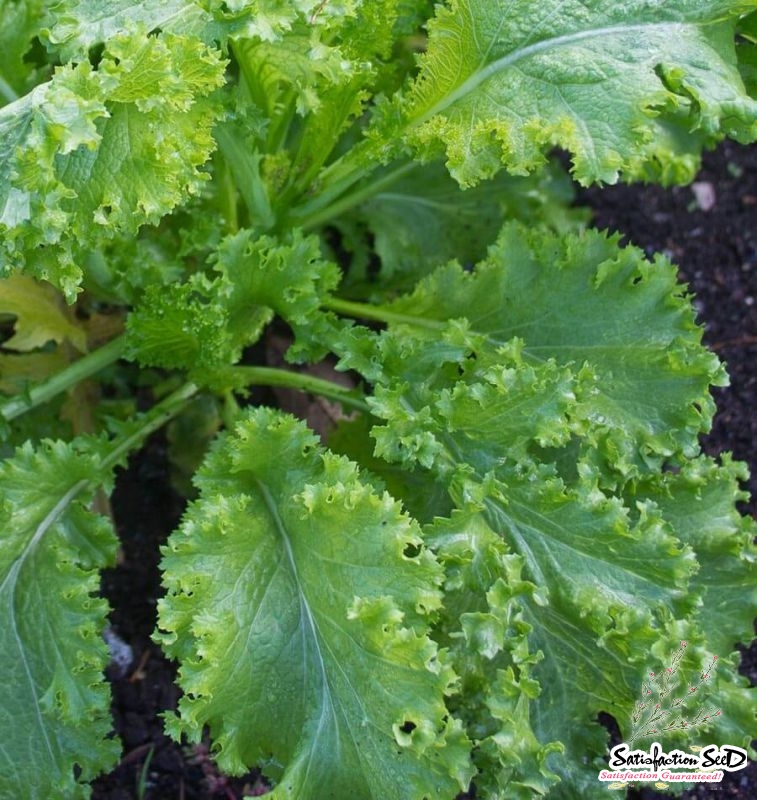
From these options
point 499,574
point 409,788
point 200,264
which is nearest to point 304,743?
point 409,788

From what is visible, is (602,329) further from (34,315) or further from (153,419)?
(34,315)

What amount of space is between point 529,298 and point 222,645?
125cm

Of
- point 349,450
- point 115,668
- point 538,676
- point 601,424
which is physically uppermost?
point 601,424

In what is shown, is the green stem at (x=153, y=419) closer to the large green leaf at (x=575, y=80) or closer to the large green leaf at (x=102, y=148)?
the large green leaf at (x=102, y=148)

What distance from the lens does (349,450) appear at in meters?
2.91

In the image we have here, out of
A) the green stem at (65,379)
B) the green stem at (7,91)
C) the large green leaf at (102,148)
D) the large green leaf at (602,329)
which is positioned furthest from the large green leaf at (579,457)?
the green stem at (7,91)

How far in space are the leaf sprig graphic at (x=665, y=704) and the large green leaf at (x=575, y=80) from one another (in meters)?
1.16

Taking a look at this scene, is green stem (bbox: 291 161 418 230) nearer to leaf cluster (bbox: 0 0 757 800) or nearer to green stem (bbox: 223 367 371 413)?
leaf cluster (bbox: 0 0 757 800)

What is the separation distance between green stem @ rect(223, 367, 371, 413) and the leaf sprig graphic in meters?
1.01

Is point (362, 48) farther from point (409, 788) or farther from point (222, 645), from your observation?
point (409, 788)

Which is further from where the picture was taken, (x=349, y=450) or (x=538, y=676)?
(x=349, y=450)

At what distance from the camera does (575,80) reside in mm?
2396

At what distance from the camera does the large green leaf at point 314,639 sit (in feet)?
7.11

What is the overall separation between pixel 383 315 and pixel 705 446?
Answer: 1.27 metres
